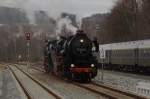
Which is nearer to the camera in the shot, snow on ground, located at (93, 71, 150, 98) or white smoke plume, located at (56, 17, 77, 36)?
snow on ground, located at (93, 71, 150, 98)

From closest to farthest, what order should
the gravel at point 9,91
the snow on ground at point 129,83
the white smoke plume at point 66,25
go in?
the gravel at point 9,91 < the snow on ground at point 129,83 < the white smoke plume at point 66,25

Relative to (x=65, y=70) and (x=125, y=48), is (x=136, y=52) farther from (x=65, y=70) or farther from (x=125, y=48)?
(x=65, y=70)

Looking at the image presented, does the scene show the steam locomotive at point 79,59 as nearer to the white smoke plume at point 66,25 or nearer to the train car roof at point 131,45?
the white smoke plume at point 66,25

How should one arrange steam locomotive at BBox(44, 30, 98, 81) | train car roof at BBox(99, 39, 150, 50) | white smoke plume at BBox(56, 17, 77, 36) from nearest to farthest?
steam locomotive at BBox(44, 30, 98, 81)
train car roof at BBox(99, 39, 150, 50)
white smoke plume at BBox(56, 17, 77, 36)

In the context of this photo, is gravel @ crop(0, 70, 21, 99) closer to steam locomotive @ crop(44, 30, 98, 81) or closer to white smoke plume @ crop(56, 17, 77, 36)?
steam locomotive @ crop(44, 30, 98, 81)

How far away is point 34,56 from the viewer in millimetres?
115375

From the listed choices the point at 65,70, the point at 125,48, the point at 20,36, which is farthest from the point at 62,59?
the point at 20,36

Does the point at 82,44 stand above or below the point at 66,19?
below

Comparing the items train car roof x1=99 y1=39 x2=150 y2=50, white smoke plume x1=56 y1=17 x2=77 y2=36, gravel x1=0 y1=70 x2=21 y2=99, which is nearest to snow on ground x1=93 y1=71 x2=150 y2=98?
train car roof x1=99 y1=39 x2=150 y2=50

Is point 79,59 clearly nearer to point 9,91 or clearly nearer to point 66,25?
point 9,91

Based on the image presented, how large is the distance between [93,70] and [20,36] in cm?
11209

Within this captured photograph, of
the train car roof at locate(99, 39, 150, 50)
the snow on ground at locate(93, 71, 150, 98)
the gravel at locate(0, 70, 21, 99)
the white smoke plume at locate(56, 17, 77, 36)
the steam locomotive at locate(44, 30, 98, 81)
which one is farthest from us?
the white smoke plume at locate(56, 17, 77, 36)

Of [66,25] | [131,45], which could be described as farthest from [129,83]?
[131,45]


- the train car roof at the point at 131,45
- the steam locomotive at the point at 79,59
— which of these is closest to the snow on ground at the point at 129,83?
the steam locomotive at the point at 79,59
